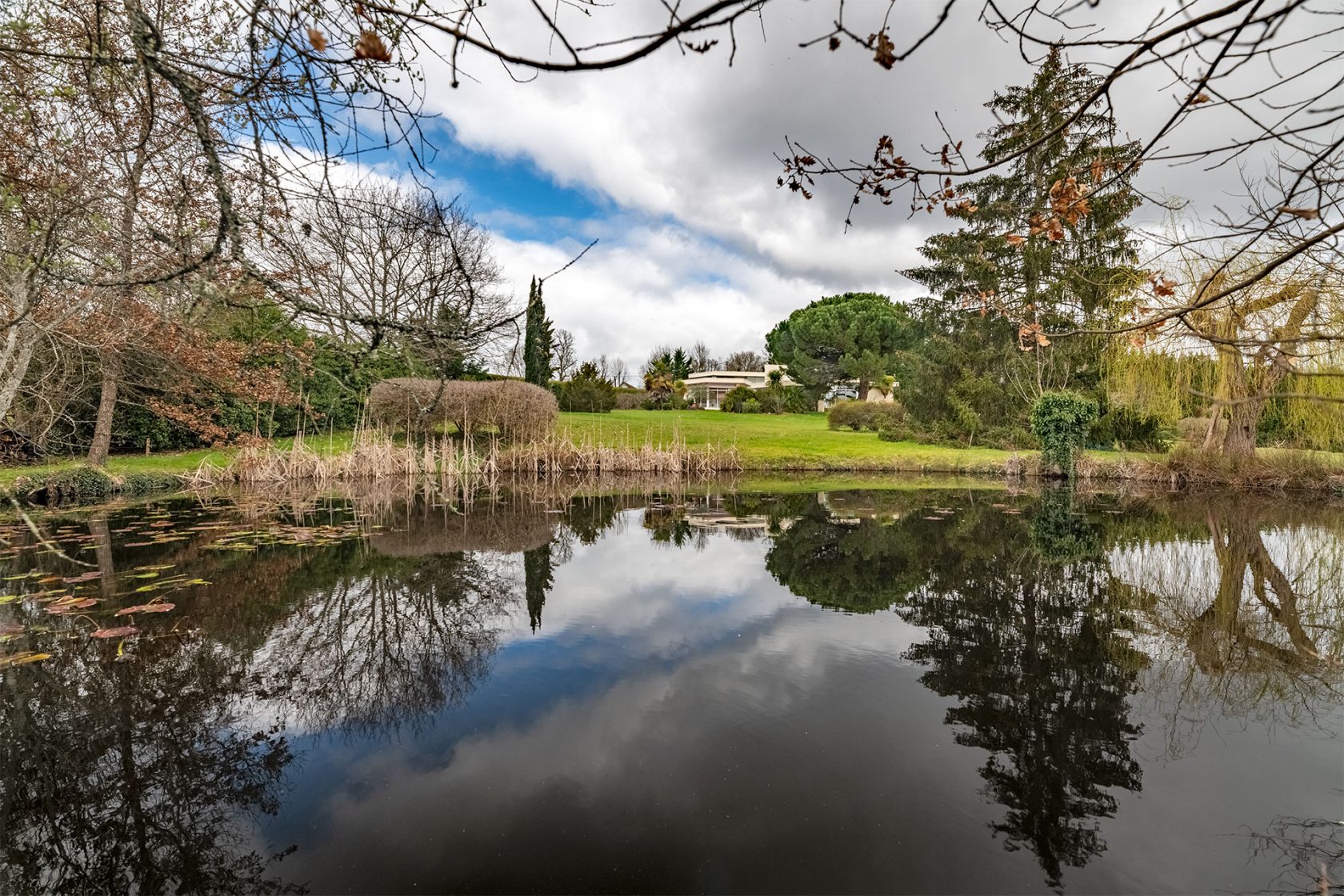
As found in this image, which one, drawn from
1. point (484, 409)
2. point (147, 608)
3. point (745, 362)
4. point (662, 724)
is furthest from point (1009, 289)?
point (745, 362)

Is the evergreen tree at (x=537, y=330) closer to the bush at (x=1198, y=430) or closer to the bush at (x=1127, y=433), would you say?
the bush at (x=1198, y=430)

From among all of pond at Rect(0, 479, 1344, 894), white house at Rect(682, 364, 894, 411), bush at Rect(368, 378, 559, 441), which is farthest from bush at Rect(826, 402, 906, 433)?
white house at Rect(682, 364, 894, 411)

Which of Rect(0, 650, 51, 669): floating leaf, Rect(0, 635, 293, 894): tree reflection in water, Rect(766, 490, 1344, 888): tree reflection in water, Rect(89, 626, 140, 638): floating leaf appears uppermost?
Rect(89, 626, 140, 638): floating leaf

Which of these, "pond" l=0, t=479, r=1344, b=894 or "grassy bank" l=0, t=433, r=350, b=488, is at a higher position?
"grassy bank" l=0, t=433, r=350, b=488

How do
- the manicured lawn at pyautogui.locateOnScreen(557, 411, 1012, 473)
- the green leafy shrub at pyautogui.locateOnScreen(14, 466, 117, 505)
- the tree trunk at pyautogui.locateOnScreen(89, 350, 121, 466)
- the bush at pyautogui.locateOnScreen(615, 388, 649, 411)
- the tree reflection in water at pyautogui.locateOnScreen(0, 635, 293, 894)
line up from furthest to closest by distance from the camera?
the bush at pyautogui.locateOnScreen(615, 388, 649, 411) < the manicured lawn at pyautogui.locateOnScreen(557, 411, 1012, 473) < the tree trunk at pyautogui.locateOnScreen(89, 350, 121, 466) < the green leafy shrub at pyautogui.locateOnScreen(14, 466, 117, 505) < the tree reflection in water at pyautogui.locateOnScreen(0, 635, 293, 894)

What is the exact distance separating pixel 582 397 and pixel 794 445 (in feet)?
43.9

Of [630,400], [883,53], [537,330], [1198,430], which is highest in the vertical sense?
[630,400]

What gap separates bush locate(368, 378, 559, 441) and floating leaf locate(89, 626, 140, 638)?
36.1ft

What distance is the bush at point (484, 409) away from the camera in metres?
15.5

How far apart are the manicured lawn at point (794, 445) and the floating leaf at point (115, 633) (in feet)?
42.2

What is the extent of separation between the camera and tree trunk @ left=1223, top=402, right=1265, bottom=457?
13.9 m

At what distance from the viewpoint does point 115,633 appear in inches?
169

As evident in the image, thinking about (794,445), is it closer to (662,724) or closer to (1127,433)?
(1127,433)

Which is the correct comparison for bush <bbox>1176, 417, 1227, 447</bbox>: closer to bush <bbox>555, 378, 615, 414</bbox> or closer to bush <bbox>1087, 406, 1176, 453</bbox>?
bush <bbox>1087, 406, 1176, 453</bbox>
